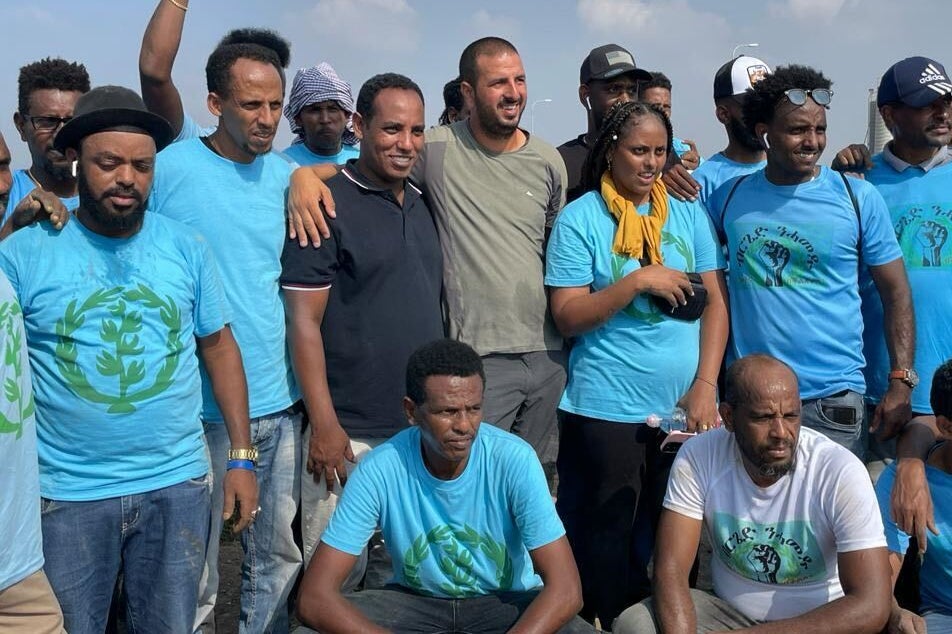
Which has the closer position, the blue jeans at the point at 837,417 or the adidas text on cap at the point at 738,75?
the blue jeans at the point at 837,417

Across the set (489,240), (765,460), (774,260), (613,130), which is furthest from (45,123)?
(765,460)

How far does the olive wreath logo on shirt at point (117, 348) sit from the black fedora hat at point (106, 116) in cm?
56

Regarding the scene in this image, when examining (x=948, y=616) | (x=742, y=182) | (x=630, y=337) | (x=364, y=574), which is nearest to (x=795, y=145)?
(x=742, y=182)

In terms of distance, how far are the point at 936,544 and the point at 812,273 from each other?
124 centimetres

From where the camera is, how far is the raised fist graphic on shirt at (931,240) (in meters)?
4.57

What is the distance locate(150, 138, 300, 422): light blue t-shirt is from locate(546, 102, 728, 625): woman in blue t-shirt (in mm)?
1239

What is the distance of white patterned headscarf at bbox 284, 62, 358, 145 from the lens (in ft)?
20.2

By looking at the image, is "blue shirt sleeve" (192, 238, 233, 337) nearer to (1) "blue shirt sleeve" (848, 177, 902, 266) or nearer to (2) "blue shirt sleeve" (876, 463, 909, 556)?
(2) "blue shirt sleeve" (876, 463, 909, 556)

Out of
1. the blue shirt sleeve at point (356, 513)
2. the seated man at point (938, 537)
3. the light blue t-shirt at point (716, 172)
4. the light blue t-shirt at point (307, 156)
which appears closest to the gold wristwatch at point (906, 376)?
the seated man at point (938, 537)

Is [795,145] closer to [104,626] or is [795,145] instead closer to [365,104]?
[365,104]

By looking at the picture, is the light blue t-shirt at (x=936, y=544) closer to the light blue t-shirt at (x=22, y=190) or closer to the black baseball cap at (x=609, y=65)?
the black baseball cap at (x=609, y=65)

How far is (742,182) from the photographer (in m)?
4.70

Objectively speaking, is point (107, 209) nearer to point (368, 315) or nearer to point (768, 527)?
point (368, 315)

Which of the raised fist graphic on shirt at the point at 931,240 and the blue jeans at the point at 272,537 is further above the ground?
the raised fist graphic on shirt at the point at 931,240
